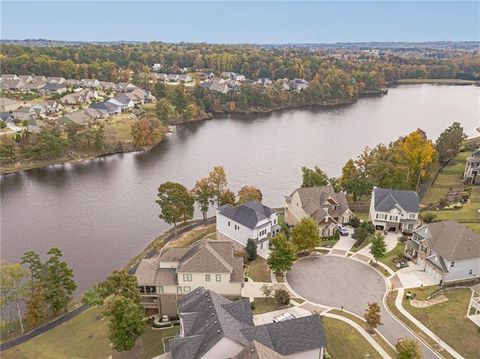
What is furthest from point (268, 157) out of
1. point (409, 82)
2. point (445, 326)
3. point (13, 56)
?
point (409, 82)

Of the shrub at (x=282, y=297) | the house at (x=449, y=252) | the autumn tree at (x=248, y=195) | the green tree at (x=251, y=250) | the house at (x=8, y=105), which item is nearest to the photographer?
the shrub at (x=282, y=297)

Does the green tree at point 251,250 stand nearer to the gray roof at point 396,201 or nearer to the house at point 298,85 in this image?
the gray roof at point 396,201

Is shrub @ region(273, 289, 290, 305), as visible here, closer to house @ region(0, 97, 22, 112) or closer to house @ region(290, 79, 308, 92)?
house @ region(0, 97, 22, 112)

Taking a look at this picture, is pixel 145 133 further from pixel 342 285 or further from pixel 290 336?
pixel 290 336

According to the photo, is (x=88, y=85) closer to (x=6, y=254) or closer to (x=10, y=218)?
(x=10, y=218)

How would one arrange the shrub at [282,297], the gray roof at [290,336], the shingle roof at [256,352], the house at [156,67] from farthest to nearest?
the house at [156,67]
the shrub at [282,297]
the gray roof at [290,336]
the shingle roof at [256,352]

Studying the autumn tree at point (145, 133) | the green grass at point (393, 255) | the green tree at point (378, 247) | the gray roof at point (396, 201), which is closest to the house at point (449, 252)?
the green grass at point (393, 255)
